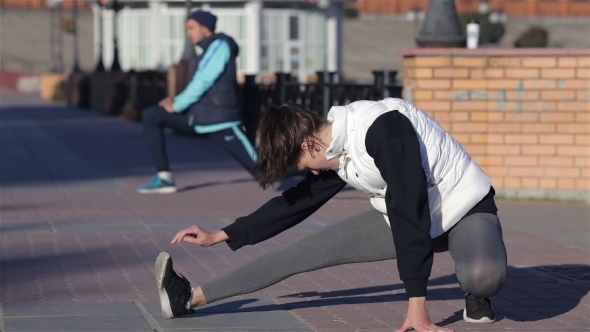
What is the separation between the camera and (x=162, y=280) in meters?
5.38

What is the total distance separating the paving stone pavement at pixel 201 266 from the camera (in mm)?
5750

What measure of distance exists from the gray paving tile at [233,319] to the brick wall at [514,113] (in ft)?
17.3

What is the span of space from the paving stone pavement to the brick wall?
0.29 meters

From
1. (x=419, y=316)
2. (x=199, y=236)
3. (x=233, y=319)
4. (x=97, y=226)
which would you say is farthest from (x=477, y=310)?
(x=97, y=226)

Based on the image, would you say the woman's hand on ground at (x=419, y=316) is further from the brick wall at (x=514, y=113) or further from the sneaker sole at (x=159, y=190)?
the sneaker sole at (x=159, y=190)

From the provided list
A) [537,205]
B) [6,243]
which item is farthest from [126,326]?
[537,205]

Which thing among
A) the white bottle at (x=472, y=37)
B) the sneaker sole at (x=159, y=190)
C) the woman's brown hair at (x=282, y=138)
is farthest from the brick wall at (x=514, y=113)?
the woman's brown hair at (x=282, y=138)

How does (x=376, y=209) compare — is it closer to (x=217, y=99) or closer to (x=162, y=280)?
(x=162, y=280)

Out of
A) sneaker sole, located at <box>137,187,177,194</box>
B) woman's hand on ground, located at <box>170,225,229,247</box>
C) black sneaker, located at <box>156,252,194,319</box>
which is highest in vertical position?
woman's hand on ground, located at <box>170,225,229,247</box>

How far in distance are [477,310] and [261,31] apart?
33576mm

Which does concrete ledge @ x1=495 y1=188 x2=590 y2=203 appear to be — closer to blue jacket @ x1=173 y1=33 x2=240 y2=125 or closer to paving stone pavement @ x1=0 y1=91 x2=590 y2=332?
paving stone pavement @ x1=0 y1=91 x2=590 y2=332

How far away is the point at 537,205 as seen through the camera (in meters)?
10.8

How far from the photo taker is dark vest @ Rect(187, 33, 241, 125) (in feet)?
36.7

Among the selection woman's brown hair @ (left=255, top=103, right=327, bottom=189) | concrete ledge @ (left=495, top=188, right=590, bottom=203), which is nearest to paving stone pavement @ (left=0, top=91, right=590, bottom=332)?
concrete ledge @ (left=495, top=188, right=590, bottom=203)
